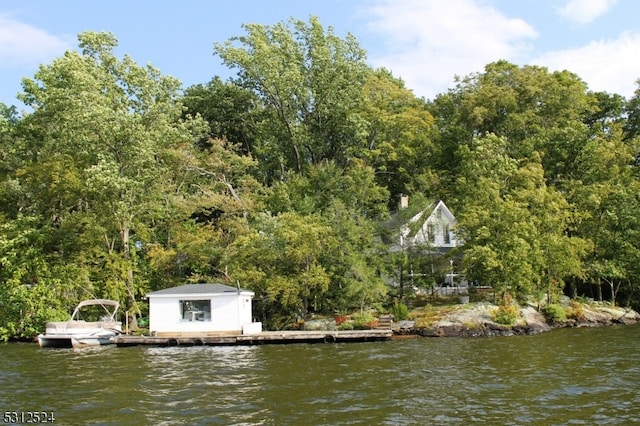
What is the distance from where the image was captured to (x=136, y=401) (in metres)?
16.8

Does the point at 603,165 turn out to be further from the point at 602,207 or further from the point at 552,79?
the point at 552,79

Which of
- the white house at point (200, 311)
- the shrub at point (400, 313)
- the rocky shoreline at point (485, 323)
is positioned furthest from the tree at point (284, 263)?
the rocky shoreline at point (485, 323)

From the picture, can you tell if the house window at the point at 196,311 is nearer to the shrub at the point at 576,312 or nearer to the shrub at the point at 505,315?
the shrub at the point at 505,315

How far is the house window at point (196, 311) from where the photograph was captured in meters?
33.8

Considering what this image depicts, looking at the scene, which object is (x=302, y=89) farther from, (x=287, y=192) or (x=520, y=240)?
(x=520, y=240)

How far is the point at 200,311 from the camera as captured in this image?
33844 mm

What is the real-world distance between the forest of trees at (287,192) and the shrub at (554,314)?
179 cm

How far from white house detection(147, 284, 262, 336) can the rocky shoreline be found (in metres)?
8.72

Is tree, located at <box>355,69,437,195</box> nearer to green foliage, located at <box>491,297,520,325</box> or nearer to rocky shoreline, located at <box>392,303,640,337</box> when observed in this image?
rocky shoreline, located at <box>392,303,640,337</box>

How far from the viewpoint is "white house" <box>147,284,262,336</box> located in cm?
3338

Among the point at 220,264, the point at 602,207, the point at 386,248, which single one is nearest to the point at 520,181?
the point at 602,207

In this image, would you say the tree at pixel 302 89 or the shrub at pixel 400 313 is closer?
the shrub at pixel 400 313

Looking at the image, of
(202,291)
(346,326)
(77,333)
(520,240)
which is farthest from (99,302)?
(520,240)

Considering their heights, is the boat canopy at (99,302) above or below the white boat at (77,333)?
above
